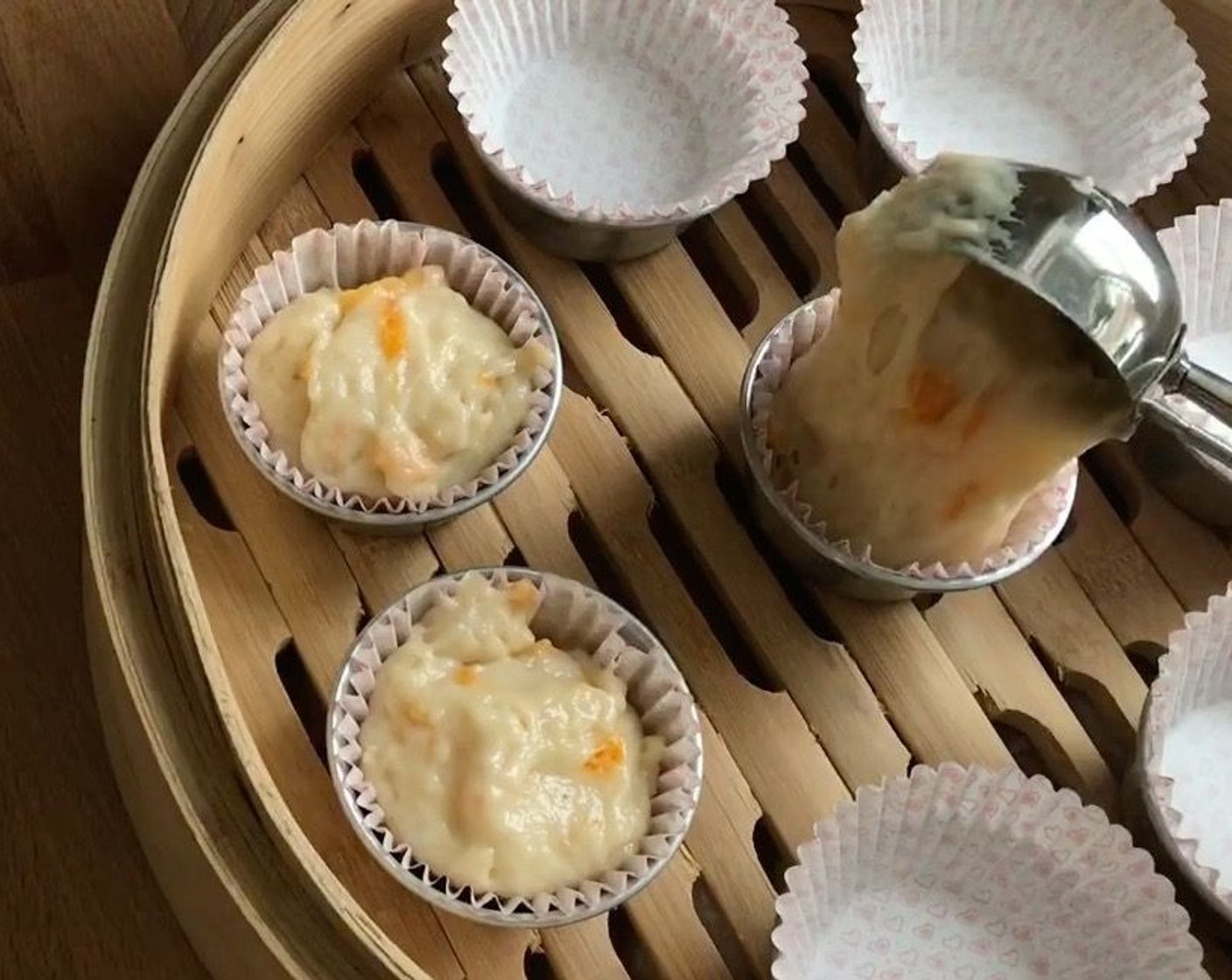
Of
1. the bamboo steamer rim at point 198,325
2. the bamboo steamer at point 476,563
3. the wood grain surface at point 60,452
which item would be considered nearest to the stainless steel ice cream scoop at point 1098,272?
the bamboo steamer at point 476,563

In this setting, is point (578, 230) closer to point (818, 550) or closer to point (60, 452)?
point (818, 550)

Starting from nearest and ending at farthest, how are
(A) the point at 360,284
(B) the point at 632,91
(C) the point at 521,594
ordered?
(C) the point at 521,594 < (A) the point at 360,284 < (B) the point at 632,91

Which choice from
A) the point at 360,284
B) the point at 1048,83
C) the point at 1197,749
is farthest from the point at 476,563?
the point at 1048,83

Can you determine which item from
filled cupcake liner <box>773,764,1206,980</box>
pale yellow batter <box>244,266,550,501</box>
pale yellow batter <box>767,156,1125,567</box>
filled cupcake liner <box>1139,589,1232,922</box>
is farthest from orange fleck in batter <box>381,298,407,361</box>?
filled cupcake liner <box>1139,589,1232,922</box>

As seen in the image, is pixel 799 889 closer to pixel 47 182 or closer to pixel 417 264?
pixel 417 264

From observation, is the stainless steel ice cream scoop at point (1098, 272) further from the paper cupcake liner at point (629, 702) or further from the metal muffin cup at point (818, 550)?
the paper cupcake liner at point (629, 702)
